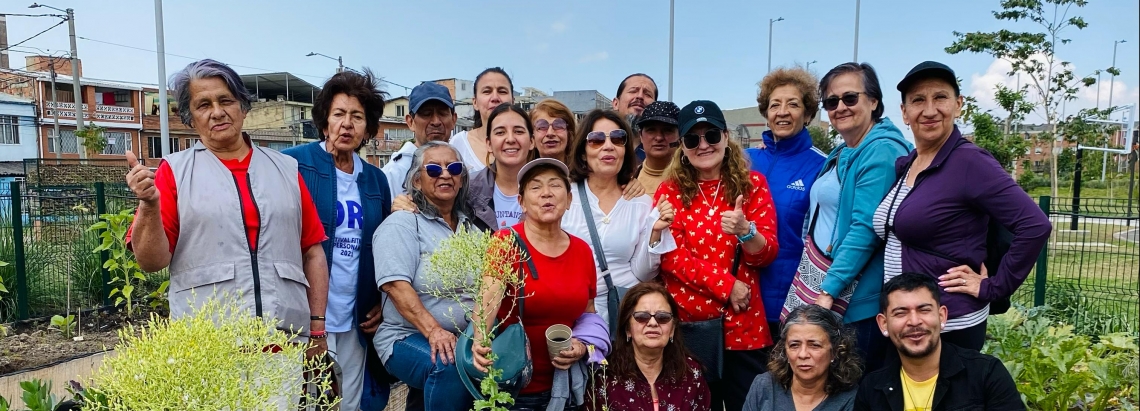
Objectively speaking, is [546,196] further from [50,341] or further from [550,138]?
[50,341]

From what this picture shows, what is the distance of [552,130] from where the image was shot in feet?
13.3

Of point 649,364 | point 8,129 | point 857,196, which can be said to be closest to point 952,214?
point 857,196

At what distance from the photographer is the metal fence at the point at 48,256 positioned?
23.6 ft

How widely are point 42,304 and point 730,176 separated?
8112 mm

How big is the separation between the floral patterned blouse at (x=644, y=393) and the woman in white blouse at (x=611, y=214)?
1.02ft

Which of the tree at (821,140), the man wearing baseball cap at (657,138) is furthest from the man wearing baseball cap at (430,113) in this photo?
the tree at (821,140)

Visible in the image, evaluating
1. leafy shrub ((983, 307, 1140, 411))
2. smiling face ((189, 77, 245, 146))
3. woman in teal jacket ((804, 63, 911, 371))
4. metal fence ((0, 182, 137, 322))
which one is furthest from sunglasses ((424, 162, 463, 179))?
metal fence ((0, 182, 137, 322))

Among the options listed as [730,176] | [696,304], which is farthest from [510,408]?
[730,176]

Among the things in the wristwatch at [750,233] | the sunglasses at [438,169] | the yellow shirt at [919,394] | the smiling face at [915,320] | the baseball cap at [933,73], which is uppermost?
the baseball cap at [933,73]

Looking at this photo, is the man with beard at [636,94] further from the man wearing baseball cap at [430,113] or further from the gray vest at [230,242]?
the gray vest at [230,242]

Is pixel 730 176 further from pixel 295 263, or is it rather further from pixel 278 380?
pixel 278 380

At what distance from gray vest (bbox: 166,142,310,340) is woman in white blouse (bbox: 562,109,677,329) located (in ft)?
4.76

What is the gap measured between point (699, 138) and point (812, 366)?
1.30 m

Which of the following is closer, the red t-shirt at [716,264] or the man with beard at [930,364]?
the man with beard at [930,364]
